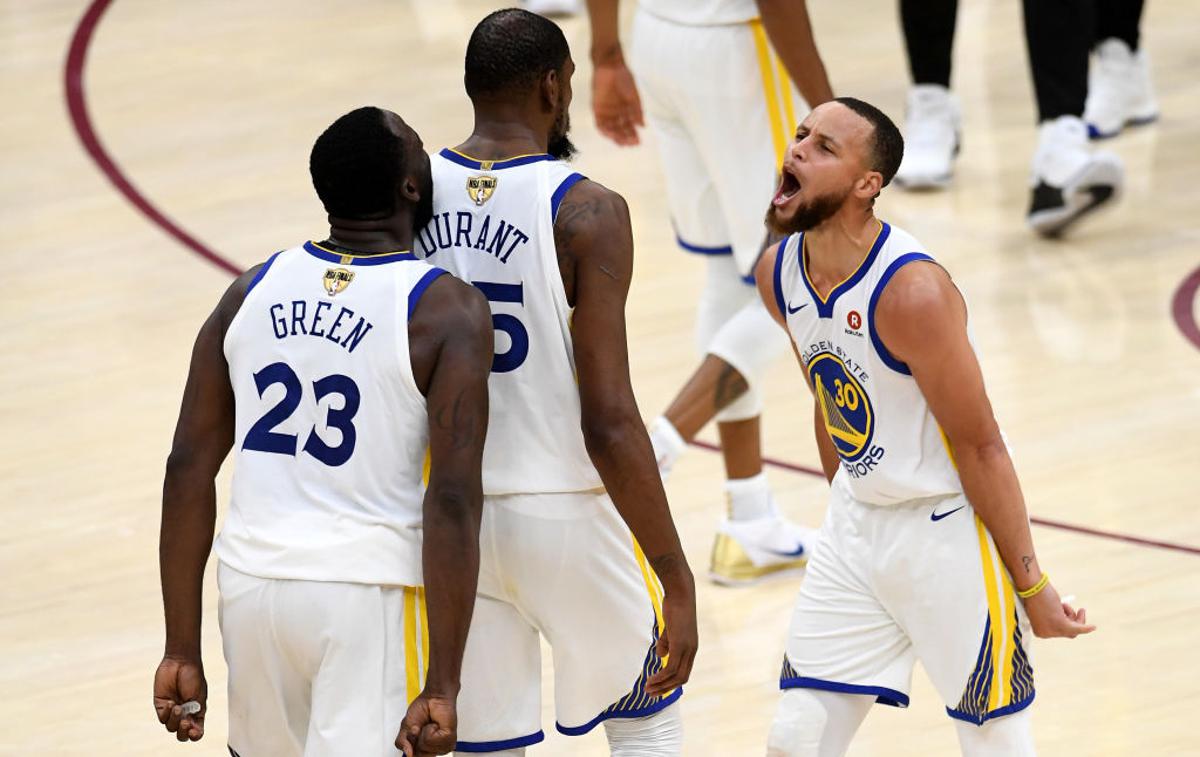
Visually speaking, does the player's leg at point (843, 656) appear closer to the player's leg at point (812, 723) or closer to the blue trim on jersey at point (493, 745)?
the player's leg at point (812, 723)

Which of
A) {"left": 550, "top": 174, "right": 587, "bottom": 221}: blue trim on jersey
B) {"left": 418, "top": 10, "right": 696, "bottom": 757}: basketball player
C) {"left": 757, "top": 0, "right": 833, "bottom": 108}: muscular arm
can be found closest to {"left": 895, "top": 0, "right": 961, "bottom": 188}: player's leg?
{"left": 757, "top": 0, "right": 833, "bottom": 108}: muscular arm

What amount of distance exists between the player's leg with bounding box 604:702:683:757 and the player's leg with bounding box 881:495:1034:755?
416 mm

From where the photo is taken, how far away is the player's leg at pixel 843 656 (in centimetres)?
296

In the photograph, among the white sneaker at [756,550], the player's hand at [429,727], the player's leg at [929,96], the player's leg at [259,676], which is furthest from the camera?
the player's leg at [929,96]

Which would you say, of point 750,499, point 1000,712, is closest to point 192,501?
point 1000,712

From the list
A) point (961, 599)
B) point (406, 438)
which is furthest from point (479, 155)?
point (961, 599)

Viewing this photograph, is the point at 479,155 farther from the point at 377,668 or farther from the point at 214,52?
the point at 214,52

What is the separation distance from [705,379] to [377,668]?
1887 millimetres

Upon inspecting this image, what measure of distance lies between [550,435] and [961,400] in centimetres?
59

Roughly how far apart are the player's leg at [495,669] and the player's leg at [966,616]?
22.2 inches

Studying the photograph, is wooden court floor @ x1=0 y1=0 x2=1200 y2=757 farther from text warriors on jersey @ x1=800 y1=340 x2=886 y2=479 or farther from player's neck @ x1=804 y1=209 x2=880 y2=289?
player's neck @ x1=804 y1=209 x2=880 y2=289

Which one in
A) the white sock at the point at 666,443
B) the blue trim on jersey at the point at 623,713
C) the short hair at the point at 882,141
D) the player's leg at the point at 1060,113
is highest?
the short hair at the point at 882,141

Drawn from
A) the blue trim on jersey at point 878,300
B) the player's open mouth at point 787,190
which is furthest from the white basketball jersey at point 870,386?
the player's open mouth at point 787,190

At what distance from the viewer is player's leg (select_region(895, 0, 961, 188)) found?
701 centimetres
